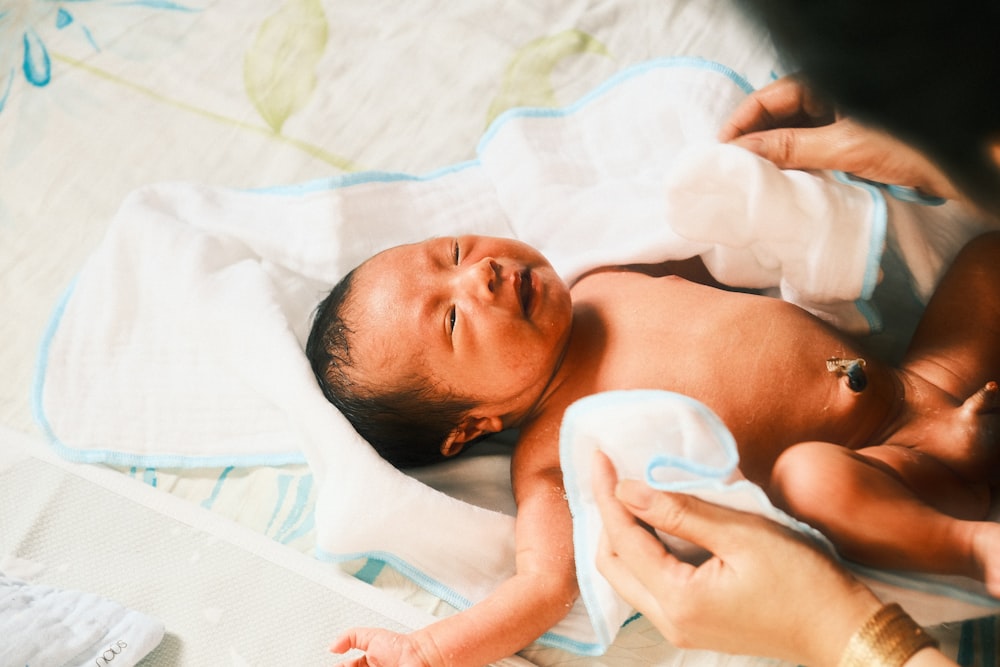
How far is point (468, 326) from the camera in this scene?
0.80 m

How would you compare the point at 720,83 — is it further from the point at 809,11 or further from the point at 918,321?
the point at 809,11

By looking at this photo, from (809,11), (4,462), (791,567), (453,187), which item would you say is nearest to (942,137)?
(809,11)

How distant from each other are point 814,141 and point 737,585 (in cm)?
36

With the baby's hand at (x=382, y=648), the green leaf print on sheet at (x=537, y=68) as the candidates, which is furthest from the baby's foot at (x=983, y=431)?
the green leaf print on sheet at (x=537, y=68)

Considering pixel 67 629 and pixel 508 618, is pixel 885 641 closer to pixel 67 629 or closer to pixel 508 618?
pixel 508 618

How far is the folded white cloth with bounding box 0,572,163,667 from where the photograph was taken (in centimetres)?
78

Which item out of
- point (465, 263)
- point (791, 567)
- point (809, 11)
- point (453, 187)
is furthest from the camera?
point (453, 187)

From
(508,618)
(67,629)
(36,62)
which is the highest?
(36,62)

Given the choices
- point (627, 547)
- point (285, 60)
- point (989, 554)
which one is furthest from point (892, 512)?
point (285, 60)

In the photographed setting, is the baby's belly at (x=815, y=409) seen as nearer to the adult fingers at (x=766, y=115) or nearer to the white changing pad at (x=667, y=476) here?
the white changing pad at (x=667, y=476)

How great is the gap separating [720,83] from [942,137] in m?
0.65

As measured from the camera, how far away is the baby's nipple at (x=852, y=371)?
704mm

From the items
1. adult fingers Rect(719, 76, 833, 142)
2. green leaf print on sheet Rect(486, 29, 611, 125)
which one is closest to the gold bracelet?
adult fingers Rect(719, 76, 833, 142)

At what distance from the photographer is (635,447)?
67 centimetres
